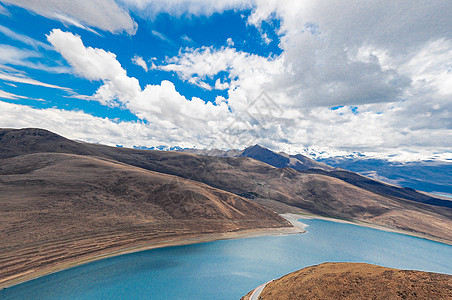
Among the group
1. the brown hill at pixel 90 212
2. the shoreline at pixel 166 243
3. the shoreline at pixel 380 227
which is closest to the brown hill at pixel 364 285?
the shoreline at pixel 166 243

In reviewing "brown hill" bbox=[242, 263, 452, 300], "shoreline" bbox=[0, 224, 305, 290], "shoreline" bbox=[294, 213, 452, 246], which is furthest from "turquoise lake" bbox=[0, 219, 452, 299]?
"brown hill" bbox=[242, 263, 452, 300]

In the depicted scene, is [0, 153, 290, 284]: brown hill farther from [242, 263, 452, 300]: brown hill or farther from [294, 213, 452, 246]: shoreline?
[242, 263, 452, 300]: brown hill

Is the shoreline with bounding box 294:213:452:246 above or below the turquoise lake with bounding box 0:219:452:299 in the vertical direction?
above

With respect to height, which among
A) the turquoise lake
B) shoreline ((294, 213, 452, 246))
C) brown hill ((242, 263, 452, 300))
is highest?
brown hill ((242, 263, 452, 300))

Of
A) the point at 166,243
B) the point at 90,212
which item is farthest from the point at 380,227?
the point at 90,212

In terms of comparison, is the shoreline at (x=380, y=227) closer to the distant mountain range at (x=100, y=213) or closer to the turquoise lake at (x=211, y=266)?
the distant mountain range at (x=100, y=213)

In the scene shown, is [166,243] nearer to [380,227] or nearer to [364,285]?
[364,285]

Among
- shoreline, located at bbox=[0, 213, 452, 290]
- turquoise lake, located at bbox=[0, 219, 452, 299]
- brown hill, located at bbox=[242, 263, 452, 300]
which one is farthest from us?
shoreline, located at bbox=[0, 213, 452, 290]
